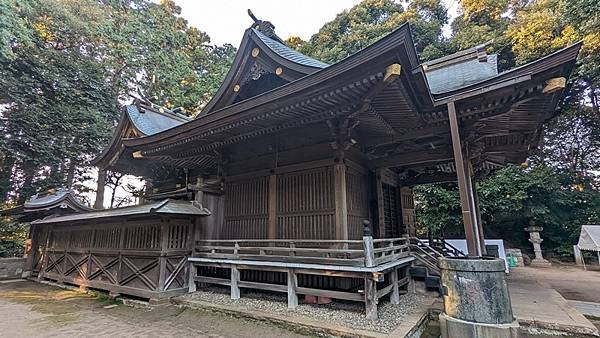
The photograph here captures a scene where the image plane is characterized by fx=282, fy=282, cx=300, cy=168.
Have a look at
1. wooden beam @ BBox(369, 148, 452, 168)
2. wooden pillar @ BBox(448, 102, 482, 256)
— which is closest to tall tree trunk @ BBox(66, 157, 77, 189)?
wooden beam @ BBox(369, 148, 452, 168)

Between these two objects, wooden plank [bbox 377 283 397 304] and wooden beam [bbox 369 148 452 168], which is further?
wooden beam [bbox 369 148 452 168]

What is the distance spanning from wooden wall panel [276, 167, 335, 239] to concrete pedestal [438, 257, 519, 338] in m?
2.55

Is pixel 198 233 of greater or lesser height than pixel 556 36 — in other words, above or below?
below

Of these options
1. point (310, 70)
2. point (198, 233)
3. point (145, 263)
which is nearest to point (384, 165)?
point (310, 70)

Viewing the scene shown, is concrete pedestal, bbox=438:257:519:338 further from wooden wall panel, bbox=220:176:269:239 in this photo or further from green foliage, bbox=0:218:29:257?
green foliage, bbox=0:218:29:257

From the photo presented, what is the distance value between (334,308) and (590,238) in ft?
53.5

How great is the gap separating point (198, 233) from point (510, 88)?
24.4 feet

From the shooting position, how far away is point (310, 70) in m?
6.07

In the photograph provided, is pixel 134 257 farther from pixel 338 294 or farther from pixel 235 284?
pixel 338 294

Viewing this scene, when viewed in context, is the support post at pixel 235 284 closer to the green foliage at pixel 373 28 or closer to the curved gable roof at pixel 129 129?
the curved gable roof at pixel 129 129

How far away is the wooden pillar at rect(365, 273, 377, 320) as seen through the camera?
15.0 ft

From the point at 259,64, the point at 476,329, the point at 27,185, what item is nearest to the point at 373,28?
the point at 259,64

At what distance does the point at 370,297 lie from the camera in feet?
15.1

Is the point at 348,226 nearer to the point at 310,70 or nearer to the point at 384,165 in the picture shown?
the point at 384,165
